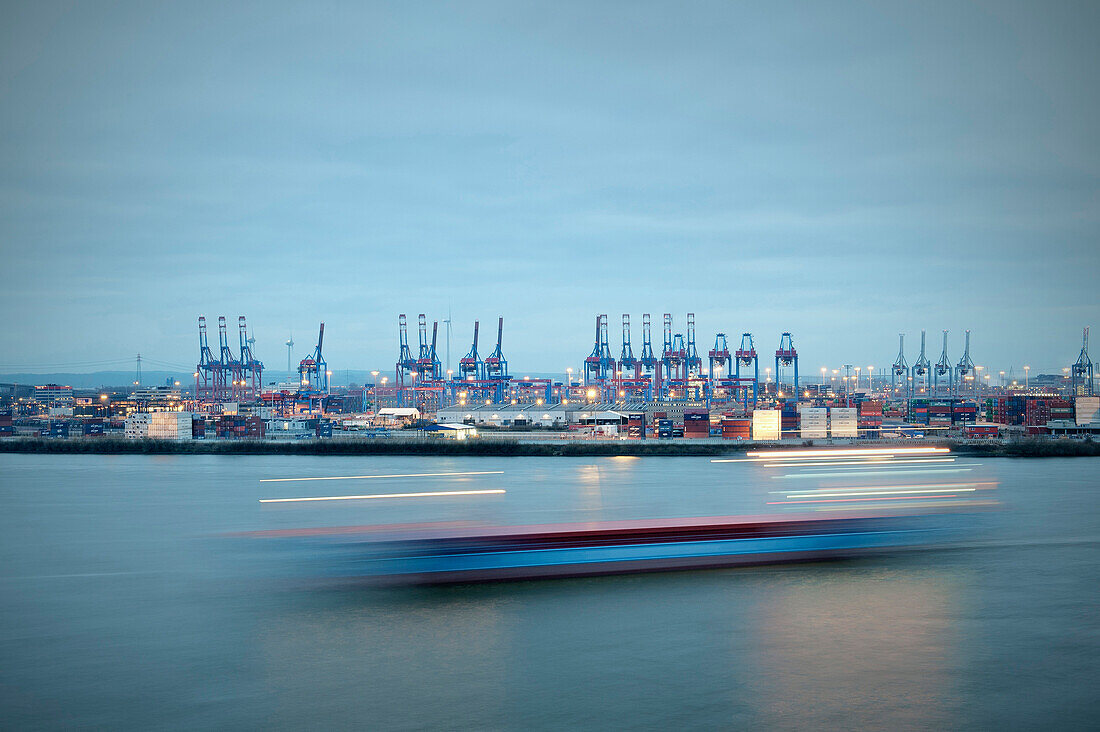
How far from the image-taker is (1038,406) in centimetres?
2072

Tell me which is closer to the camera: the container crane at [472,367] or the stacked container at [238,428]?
the stacked container at [238,428]

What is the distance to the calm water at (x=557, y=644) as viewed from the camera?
2.74 metres

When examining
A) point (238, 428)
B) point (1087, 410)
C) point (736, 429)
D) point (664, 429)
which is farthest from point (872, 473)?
point (238, 428)

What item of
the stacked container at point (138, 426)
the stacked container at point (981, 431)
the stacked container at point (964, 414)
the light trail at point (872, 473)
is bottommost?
the stacked container at point (981, 431)

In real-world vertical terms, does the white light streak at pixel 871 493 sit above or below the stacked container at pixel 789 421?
above

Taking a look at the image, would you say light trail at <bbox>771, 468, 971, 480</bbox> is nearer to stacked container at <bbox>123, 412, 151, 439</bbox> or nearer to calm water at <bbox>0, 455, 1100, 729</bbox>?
calm water at <bbox>0, 455, 1100, 729</bbox>

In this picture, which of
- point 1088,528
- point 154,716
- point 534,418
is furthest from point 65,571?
point 534,418

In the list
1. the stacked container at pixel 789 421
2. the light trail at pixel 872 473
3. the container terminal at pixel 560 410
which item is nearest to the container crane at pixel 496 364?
the container terminal at pixel 560 410

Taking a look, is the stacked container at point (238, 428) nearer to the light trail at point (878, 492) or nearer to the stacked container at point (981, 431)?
the stacked container at point (981, 431)

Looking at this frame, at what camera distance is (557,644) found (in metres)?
3.48

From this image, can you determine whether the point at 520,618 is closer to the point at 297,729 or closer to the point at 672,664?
the point at 672,664

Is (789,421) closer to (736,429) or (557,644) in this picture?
(736,429)

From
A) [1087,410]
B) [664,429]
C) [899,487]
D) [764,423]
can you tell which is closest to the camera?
[899,487]

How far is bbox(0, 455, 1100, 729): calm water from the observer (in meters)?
2.74
